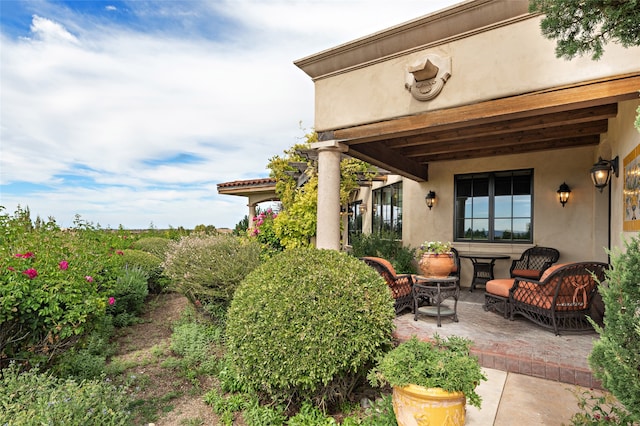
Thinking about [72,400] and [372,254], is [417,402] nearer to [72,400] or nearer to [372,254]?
[72,400]

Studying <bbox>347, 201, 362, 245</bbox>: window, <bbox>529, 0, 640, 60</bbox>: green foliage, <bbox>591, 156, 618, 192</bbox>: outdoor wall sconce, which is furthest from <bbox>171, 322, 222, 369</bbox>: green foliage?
<bbox>347, 201, 362, 245</bbox>: window

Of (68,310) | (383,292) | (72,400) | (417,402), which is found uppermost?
(383,292)

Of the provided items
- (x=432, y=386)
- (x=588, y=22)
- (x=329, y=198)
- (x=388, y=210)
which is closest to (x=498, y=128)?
(x=329, y=198)

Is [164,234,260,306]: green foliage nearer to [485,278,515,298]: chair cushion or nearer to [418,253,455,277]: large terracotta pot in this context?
[418,253,455,277]: large terracotta pot

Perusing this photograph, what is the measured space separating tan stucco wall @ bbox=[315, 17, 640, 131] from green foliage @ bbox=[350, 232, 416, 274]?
416 centimetres

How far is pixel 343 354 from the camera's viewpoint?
2750 millimetres

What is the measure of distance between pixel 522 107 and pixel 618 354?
284 centimetres

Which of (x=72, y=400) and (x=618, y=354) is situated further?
(x=72, y=400)

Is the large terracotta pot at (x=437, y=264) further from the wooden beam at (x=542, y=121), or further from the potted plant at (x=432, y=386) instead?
the potted plant at (x=432, y=386)

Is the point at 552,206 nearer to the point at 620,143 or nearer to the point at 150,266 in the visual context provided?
the point at 620,143

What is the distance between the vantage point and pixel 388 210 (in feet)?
34.7

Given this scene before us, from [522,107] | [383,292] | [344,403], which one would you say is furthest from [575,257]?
[344,403]

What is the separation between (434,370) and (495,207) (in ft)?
21.4

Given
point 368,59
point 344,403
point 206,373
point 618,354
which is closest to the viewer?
point 618,354
